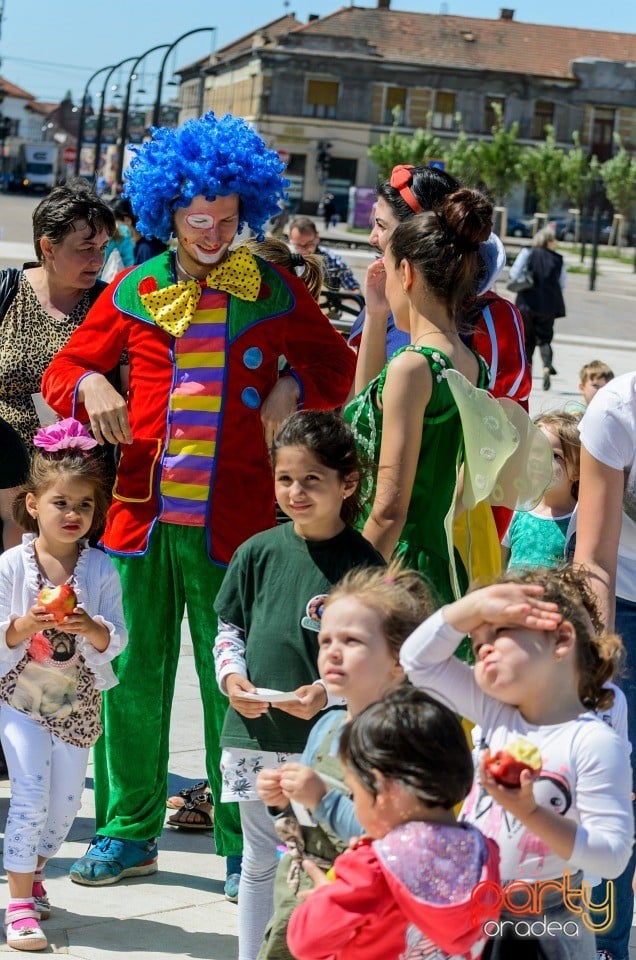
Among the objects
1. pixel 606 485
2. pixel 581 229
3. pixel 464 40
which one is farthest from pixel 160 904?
pixel 464 40

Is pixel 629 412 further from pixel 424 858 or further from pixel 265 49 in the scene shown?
pixel 265 49

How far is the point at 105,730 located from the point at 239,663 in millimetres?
990

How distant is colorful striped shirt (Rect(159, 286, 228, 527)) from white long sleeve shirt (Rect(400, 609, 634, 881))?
1.63m

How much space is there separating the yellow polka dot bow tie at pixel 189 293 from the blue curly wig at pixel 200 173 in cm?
21

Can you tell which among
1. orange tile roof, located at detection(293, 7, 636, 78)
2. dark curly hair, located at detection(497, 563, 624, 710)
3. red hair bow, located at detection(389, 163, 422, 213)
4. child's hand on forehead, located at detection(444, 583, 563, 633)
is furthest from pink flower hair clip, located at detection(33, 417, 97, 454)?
orange tile roof, located at detection(293, 7, 636, 78)

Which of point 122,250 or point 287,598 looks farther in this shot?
point 122,250

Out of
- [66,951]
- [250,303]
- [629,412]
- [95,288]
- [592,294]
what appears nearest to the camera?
[629,412]

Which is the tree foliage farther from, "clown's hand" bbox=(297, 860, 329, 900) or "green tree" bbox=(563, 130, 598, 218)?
"clown's hand" bbox=(297, 860, 329, 900)

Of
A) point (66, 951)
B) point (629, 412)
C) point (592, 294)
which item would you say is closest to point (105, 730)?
point (66, 951)

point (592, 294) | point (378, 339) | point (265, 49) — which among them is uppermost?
point (265, 49)

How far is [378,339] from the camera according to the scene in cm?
460

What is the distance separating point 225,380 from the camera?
4316 mm

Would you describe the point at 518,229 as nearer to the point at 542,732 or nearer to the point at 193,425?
the point at 193,425

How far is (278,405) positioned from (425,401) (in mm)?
758
